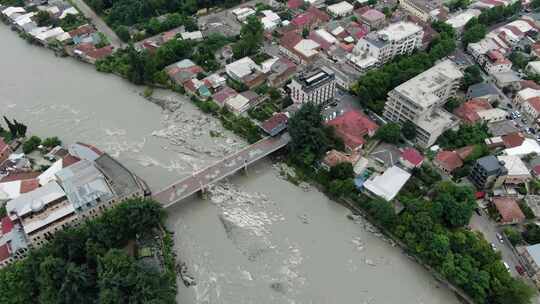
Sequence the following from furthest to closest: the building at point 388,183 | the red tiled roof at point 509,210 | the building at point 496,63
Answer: the building at point 496,63, the building at point 388,183, the red tiled roof at point 509,210

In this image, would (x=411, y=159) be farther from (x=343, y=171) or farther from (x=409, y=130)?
(x=343, y=171)

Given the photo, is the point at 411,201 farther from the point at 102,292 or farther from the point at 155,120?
the point at 155,120

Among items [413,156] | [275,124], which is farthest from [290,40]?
[413,156]

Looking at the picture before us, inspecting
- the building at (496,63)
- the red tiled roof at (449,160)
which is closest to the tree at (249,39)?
the red tiled roof at (449,160)

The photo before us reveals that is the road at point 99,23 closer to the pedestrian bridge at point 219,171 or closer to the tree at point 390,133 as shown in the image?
the pedestrian bridge at point 219,171

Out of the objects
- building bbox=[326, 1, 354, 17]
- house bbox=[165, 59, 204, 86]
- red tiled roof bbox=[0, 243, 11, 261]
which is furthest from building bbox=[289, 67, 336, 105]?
red tiled roof bbox=[0, 243, 11, 261]

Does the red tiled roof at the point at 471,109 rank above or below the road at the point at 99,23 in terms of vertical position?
below

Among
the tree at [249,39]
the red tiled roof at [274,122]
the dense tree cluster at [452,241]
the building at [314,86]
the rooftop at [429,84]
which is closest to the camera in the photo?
the dense tree cluster at [452,241]

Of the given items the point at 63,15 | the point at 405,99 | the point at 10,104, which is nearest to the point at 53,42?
the point at 63,15
